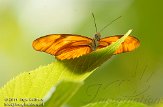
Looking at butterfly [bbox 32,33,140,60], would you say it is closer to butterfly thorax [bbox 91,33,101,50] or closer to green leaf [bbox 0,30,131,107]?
butterfly thorax [bbox 91,33,101,50]

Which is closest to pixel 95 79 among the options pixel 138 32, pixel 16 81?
pixel 138 32

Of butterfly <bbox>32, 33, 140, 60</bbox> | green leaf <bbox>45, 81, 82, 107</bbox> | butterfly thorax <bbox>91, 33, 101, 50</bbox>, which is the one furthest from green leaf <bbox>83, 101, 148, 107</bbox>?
butterfly thorax <bbox>91, 33, 101, 50</bbox>

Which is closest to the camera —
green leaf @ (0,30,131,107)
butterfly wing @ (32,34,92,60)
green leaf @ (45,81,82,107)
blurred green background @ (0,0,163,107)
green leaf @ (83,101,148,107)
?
green leaf @ (45,81,82,107)

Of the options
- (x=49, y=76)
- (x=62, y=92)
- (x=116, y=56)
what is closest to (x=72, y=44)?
(x=49, y=76)

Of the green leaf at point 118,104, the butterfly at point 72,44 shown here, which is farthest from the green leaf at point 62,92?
the butterfly at point 72,44

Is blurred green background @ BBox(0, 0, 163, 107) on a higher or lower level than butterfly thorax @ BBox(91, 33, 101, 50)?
higher

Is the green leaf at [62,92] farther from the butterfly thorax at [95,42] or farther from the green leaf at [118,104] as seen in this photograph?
the butterfly thorax at [95,42]

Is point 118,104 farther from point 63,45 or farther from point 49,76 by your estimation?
point 63,45

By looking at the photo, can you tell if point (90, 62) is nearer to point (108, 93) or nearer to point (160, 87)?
point (108, 93)
